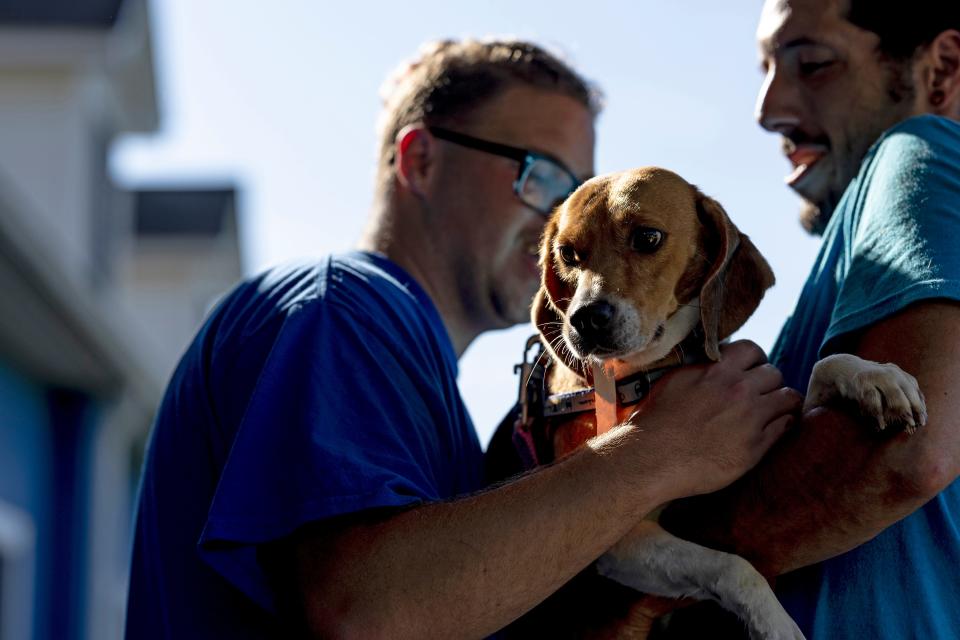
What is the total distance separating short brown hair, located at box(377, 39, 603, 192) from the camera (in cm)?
350

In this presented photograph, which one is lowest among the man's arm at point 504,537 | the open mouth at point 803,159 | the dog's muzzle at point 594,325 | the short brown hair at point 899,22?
the man's arm at point 504,537

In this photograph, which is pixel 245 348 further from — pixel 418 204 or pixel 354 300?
pixel 418 204

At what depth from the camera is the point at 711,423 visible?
2412mm

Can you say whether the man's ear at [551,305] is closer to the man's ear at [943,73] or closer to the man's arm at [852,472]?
the man's arm at [852,472]

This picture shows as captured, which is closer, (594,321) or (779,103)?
(594,321)

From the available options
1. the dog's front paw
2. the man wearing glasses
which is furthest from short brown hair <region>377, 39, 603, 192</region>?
the dog's front paw

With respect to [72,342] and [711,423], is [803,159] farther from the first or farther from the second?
[72,342]

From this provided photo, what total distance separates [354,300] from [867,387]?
942mm

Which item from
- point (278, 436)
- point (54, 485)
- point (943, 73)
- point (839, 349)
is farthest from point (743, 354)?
point (54, 485)

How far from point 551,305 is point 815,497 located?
28.2 inches

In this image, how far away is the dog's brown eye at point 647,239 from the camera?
2578mm

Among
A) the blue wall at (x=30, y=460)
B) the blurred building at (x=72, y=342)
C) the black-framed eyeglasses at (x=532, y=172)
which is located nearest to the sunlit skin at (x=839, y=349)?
the black-framed eyeglasses at (x=532, y=172)

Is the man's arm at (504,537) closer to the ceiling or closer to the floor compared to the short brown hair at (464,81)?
closer to the floor

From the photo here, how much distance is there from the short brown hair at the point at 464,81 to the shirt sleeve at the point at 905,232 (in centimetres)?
127
